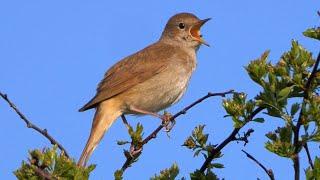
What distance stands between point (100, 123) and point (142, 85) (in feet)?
2.73

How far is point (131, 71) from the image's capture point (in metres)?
6.56

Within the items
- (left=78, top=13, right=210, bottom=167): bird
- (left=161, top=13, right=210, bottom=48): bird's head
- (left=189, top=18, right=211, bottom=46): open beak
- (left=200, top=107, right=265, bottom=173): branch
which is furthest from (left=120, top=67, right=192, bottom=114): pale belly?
(left=200, top=107, right=265, bottom=173): branch

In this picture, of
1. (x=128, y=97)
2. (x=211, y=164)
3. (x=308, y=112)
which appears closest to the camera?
(x=308, y=112)

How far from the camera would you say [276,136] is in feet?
9.56

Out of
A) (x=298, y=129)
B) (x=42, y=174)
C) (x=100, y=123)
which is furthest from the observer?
(x=100, y=123)

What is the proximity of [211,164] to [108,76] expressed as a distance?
3421 mm

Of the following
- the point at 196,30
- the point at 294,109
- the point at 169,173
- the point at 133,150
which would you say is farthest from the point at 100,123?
the point at 294,109

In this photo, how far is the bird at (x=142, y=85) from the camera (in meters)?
6.08

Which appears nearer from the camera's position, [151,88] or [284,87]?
[284,87]

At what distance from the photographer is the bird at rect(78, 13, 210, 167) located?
19.9 feet

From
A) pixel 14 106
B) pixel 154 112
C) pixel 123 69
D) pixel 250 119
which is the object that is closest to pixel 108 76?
pixel 123 69

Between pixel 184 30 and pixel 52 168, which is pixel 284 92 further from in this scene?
pixel 184 30

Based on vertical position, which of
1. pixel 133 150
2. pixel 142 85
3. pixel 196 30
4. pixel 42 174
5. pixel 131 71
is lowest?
pixel 42 174

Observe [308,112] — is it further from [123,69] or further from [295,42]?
[123,69]
